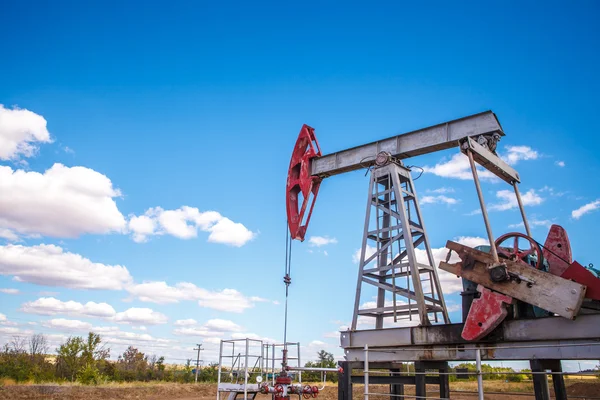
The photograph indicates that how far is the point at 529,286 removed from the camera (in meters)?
6.53

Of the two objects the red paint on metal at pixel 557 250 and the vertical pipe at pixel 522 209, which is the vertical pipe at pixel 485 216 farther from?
the vertical pipe at pixel 522 209

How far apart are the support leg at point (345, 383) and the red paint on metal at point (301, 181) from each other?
399 centimetres

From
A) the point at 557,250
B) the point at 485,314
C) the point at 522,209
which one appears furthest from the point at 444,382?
the point at 522,209

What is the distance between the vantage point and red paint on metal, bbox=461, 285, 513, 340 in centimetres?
680

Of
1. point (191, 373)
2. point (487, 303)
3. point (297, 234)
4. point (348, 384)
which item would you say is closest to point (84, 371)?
point (191, 373)

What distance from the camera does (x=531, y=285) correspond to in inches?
256

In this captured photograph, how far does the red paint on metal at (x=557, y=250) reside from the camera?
280 inches

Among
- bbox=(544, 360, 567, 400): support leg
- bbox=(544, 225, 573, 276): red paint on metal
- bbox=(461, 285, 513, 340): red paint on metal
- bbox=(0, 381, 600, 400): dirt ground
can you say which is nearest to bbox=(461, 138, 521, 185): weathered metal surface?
bbox=(544, 225, 573, 276): red paint on metal

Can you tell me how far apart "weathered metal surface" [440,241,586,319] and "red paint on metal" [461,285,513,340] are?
0.12m

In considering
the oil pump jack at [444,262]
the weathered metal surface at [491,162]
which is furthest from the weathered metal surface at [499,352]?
the weathered metal surface at [491,162]

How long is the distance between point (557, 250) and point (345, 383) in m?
4.22

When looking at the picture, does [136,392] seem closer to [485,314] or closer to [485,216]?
Answer: [485,314]

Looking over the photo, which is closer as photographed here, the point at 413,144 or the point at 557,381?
the point at 557,381

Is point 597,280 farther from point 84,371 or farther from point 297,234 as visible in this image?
point 84,371
